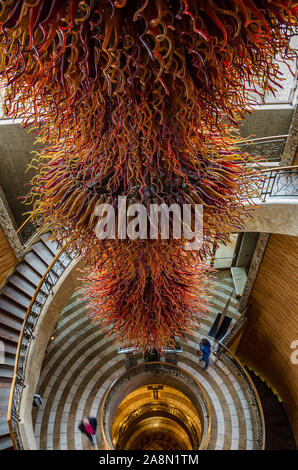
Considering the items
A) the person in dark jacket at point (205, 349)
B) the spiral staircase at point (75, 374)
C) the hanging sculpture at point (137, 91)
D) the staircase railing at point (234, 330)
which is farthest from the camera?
the staircase railing at point (234, 330)

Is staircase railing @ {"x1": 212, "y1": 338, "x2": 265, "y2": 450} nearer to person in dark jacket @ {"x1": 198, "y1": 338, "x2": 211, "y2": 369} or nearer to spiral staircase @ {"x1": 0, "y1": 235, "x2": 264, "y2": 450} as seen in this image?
spiral staircase @ {"x1": 0, "y1": 235, "x2": 264, "y2": 450}

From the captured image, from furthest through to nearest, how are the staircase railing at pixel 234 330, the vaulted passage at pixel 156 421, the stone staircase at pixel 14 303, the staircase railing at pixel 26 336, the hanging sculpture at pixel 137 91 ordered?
the vaulted passage at pixel 156 421
the staircase railing at pixel 234 330
the stone staircase at pixel 14 303
the staircase railing at pixel 26 336
the hanging sculpture at pixel 137 91

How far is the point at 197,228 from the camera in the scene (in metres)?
2.53

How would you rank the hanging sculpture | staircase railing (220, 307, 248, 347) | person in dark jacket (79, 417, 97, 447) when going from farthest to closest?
staircase railing (220, 307, 248, 347) < person in dark jacket (79, 417, 97, 447) < the hanging sculpture

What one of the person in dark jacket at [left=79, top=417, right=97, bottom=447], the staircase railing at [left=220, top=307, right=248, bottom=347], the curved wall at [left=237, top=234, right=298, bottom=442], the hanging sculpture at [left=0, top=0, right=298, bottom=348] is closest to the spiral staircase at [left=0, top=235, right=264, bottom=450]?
the person in dark jacket at [left=79, top=417, right=97, bottom=447]

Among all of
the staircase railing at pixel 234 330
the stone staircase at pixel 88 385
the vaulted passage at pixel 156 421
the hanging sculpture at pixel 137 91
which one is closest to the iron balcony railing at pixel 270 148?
the staircase railing at pixel 234 330

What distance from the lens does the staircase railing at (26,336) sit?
502cm

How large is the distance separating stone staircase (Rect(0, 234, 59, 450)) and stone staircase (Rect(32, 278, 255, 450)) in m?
2.03

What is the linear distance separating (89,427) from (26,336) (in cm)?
282

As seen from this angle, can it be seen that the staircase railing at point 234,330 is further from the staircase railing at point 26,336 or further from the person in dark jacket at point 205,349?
the staircase railing at point 26,336

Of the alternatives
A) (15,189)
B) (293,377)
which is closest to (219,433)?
(293,377)

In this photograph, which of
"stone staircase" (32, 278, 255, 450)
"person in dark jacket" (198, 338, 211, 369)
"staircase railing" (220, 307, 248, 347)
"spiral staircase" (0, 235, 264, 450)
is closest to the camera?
"spiral staircase" (0, 235, 264, 450)

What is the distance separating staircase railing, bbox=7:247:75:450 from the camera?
502 centimetres
